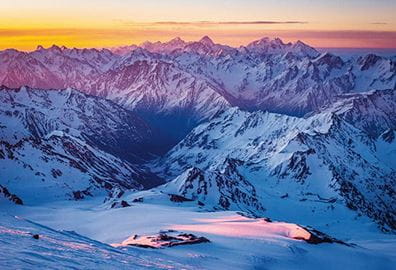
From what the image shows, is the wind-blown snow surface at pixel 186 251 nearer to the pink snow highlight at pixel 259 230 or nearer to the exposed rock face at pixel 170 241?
the pink snow highlight at pixel 259 230

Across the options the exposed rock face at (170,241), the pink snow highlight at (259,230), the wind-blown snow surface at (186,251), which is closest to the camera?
the wind-blown snow surface at (186,251)

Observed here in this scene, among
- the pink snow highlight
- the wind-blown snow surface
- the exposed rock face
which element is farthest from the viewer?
the pink snow highlight

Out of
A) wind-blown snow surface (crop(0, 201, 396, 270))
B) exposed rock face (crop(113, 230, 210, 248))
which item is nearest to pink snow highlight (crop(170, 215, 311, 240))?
wind-blown snow surface (crop(0, 201, 396, 270))

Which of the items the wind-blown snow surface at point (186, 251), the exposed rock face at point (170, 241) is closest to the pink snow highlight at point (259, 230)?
the wind-blown snow surface at point (186, 251)

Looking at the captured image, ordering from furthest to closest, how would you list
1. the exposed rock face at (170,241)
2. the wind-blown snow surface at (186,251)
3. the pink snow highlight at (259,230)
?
1. the pink snow highlight at (259,230)
2. the exposed rock face at (170,241)
3. the wind-blown snow surface at (186,251)

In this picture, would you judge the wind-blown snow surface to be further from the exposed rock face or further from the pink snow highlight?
the exposed rock face

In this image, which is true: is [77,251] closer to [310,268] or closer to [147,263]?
[147,263]

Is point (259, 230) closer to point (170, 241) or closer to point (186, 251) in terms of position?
point (170, 241)

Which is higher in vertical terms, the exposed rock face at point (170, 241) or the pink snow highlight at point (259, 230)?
the pink snow highlight at point (259, 230)

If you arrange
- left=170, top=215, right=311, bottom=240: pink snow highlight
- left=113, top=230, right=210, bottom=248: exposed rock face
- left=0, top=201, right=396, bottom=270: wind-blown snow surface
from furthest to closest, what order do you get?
left=170, top=215, right=311, bottom=240: pink snow highlight → left=113, top=230, right=210, bottom=248: exposed rock face → left=0, top=201, right=396, bottom=270: wind-blown snow surface

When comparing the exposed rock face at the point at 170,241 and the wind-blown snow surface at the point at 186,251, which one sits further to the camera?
the exposed rock face at the point at 170,241

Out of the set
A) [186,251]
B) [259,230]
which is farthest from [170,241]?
[259,230]
